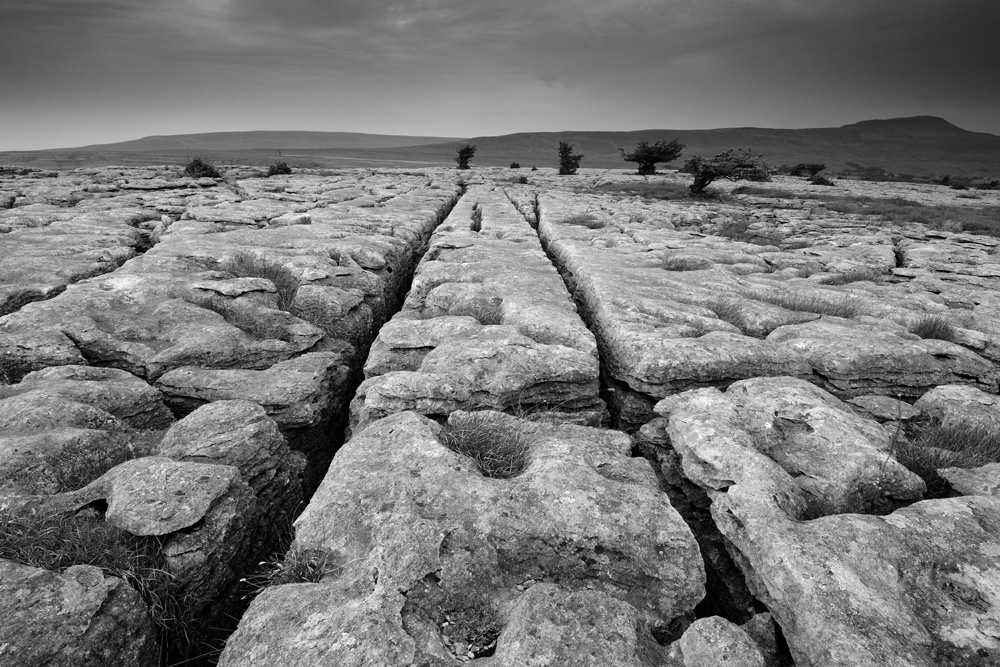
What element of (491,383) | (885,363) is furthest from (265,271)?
(885,363)

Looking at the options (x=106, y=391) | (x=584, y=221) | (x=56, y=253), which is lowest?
(x=106, y=391)

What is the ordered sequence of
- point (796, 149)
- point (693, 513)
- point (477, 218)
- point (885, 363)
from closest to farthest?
1. point (693, 513)
2. point (885, 363)
3. point (477, 218)
4. point (796, 149)

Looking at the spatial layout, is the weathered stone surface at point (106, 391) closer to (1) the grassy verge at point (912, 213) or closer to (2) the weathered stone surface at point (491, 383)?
(2) the weathered stone surface at point (491, 383)

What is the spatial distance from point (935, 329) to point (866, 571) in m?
5.54

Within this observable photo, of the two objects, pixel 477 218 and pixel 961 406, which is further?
pixel 477 218

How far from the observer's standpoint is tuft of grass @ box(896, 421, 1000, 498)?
360 centimetres

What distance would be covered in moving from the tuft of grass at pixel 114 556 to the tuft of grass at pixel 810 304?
8072 mm

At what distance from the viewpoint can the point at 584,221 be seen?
14.9m

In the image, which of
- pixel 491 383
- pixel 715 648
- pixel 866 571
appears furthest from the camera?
pixel 491 383

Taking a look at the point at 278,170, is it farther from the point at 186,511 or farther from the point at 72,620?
the point at 72,620

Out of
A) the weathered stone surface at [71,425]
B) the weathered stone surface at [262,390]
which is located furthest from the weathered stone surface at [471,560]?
the weathered stone surface at [71,425]

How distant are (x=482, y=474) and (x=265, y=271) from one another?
5768mm

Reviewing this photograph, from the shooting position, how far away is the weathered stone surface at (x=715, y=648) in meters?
2.13

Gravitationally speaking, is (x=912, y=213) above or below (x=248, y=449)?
above
